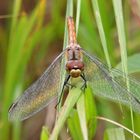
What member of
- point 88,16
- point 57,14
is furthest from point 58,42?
point 88,16

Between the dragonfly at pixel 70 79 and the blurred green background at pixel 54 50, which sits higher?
the blurred green background at pixel 54 50

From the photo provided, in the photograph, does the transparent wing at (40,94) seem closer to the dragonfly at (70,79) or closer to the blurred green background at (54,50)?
the dragonfly at (70,79)

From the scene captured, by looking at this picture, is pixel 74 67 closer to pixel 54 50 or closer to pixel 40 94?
pixel 40 94

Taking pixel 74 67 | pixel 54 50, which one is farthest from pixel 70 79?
pixel 54 50

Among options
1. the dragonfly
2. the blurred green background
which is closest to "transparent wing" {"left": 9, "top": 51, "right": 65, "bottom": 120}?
the dragonfly

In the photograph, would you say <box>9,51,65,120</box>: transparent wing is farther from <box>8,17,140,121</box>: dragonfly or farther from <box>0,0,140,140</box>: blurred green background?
<box>0,0,140,140</box>: blurred green background

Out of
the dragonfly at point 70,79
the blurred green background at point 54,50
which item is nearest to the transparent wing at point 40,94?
the dragonfly at point 70,79
